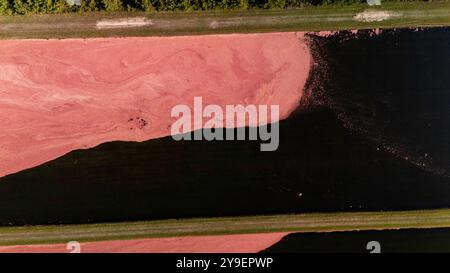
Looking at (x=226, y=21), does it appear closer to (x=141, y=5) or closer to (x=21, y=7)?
(x=141, y=5)

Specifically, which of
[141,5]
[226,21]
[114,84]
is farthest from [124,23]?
[226,21]

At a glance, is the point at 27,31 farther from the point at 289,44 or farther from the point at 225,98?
the point at 289,44

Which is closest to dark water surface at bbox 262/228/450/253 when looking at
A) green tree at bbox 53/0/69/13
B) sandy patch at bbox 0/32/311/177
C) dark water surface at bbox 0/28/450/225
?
dark water surface at bbox 0/28/450/225

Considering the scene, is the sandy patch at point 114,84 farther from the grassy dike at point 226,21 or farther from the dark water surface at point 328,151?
the dark water surface at point 328,151

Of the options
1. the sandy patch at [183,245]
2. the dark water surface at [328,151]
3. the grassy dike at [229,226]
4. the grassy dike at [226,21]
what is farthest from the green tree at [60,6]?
the sandy patch at [183,245]

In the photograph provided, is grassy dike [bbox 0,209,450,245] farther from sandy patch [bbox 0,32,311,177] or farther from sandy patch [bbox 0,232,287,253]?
sandy patch [bbox 0,32,311,177]

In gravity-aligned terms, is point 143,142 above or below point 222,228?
above

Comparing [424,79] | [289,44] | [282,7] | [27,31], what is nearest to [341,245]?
[424,79]
